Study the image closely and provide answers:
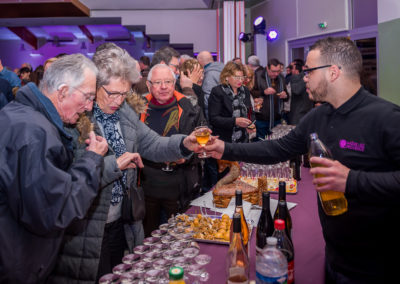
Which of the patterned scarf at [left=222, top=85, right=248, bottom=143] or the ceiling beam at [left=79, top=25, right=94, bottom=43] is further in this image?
the ceiling beam at [left=79, top=25, right=94, bottom=43]

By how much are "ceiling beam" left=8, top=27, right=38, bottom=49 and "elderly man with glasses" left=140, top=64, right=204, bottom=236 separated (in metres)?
10.3

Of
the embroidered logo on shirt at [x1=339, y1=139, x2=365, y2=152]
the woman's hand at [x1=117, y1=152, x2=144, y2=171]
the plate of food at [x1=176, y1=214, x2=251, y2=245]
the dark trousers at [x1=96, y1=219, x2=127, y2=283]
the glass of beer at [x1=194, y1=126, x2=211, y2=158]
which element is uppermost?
the glass of beer at [x1=194, y1=126, x2=211, y2=158]

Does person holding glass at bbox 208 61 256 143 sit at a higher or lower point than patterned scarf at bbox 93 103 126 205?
higher

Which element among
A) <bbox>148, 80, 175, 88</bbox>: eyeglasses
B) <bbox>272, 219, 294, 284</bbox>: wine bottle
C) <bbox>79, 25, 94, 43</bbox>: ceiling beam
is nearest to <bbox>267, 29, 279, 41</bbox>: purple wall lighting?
<bbox>79, 25, 94, 43</bbox>: ceiling beam

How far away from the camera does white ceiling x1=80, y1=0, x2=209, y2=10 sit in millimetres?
9344

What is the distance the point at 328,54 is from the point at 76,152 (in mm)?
1337

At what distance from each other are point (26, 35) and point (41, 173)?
11798 mm

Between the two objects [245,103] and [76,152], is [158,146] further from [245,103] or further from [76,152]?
[245,103]

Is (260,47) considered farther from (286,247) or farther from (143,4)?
(286,247)

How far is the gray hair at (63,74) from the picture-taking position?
152 centimetres

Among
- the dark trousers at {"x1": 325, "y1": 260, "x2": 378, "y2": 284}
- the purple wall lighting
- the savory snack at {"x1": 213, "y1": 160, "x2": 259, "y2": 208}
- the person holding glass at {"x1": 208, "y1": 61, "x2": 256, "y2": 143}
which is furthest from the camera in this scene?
the purple wall lighting

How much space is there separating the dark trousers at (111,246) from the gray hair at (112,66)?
826mm

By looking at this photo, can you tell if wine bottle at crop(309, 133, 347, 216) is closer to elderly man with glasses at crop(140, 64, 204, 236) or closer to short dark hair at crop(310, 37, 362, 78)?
short dark hair at crop(310, 37, 362, 78)

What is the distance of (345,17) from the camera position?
7434 millimetres
